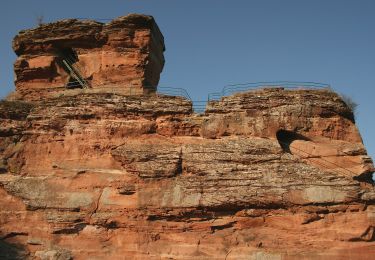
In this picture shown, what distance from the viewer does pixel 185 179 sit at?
16.2 metres

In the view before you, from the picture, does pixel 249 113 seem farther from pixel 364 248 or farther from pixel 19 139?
pixel 19 139

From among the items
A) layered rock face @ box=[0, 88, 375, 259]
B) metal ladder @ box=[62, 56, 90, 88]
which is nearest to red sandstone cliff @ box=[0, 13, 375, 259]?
layered rock face @ box=[0, 88, 375, 259]

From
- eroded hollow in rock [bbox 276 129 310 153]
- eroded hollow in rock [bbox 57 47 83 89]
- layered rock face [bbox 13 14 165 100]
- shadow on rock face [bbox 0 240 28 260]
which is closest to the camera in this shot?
shadow on rock face [bbox 0 240 28 260]

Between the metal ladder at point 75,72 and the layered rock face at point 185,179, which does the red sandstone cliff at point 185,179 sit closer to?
the layered rock face at point 185,179

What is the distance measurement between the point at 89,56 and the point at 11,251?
9.79 meters

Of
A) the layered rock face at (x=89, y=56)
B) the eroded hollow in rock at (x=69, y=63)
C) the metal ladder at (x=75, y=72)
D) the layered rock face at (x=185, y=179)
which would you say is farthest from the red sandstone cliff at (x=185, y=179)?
the eroded hollow in rock at (x=69, y=63)

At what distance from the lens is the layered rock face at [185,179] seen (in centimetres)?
1519

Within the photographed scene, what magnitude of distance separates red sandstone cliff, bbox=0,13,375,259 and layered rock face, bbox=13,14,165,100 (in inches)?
96.8

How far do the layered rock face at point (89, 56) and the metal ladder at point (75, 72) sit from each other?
0.16 feet

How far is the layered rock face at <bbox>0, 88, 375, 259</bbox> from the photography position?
49.8ft

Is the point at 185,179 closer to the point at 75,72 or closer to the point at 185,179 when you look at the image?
the point at 185,179

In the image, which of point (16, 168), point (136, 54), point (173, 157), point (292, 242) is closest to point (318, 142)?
point (292, 242)

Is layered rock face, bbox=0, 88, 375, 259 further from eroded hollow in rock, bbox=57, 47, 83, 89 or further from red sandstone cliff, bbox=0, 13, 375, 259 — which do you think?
eroded hollow in rock, bbox=57, 47, 83, 89

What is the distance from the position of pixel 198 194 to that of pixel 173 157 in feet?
5.77
